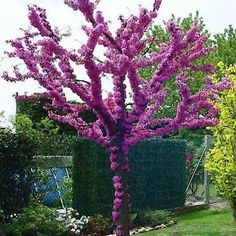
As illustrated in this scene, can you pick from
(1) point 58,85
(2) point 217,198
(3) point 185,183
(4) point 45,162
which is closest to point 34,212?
(4) point 45,162

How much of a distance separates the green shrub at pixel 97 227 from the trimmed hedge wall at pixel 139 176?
1002mm

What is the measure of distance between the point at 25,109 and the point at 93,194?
4925 mm

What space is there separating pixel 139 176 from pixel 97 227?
367 centimetres

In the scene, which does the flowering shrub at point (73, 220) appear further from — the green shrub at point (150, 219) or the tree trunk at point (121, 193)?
the tree trunk at point (121, 193)

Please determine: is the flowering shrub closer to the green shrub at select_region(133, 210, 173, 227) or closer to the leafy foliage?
the leafy foliage

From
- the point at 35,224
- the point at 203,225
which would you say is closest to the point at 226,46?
the point at 203,225

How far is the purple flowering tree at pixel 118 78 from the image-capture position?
6391 millimetres

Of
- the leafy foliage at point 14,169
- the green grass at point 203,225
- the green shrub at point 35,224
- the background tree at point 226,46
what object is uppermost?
the background tree at point 226,46

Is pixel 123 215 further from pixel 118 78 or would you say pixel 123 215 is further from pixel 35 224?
pixel 35 224

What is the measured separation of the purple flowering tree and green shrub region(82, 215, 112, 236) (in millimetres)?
3432

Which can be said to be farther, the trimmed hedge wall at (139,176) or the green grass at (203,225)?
the trimmed hedge wall at (139,176)

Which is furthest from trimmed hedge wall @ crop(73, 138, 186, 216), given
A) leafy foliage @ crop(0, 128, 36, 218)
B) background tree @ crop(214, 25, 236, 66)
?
background tree @ crop(214, 25, 236, 66)

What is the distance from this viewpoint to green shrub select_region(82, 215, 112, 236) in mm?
10228

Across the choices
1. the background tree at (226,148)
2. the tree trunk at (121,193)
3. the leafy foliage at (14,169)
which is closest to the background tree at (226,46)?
the background tree at (226,148)
